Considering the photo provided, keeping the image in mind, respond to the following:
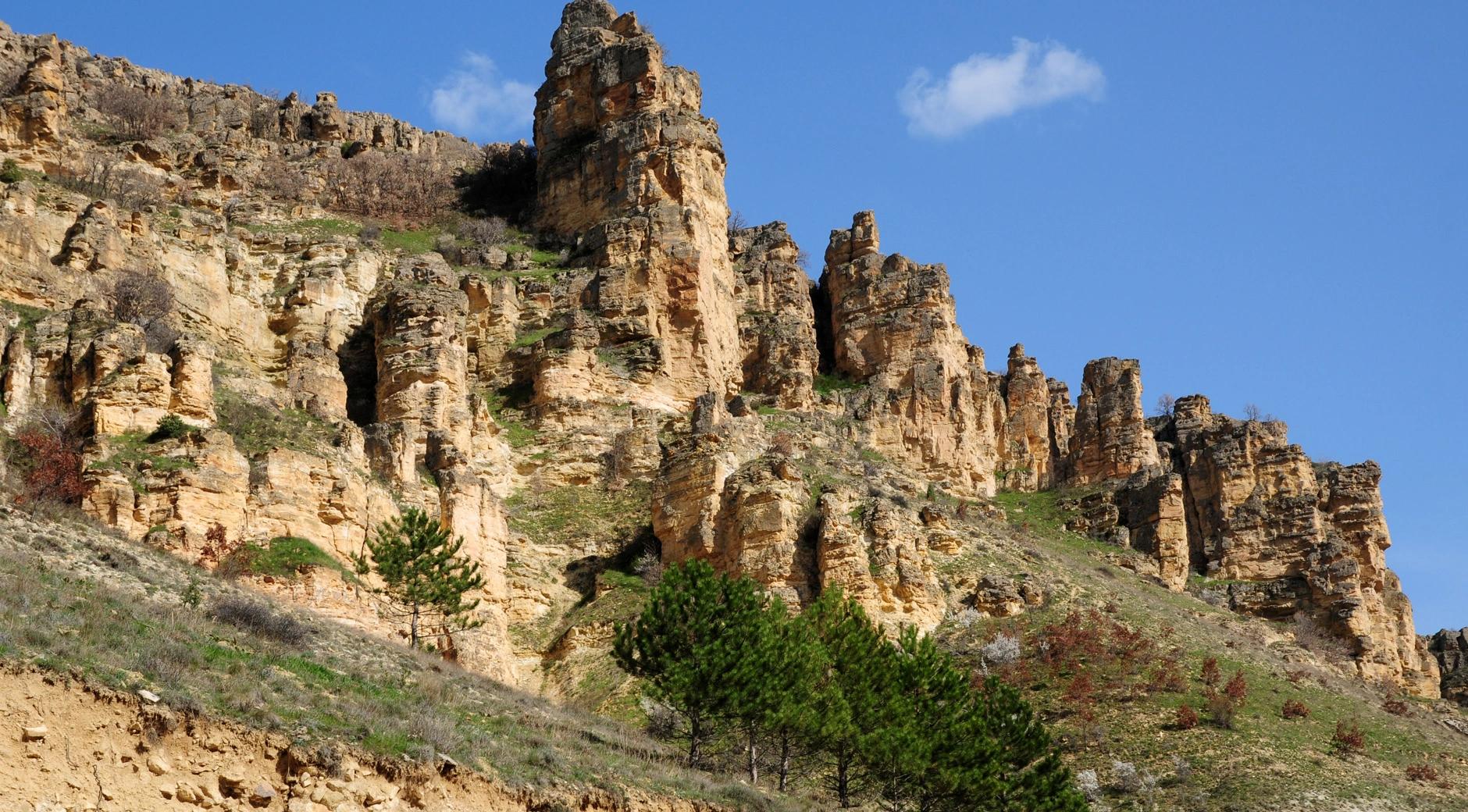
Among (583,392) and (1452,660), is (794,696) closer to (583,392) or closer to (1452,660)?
(583,392)

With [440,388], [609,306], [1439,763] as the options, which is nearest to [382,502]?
[440,388]

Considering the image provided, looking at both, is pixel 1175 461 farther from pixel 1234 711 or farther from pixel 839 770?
pixel 839 770

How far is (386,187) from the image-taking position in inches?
2955

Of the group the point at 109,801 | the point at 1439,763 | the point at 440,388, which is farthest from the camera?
the point at 440,388

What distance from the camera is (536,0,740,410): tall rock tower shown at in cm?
6060

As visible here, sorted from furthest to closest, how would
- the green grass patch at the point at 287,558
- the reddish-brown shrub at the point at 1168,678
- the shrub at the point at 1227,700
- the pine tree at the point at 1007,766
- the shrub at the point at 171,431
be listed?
the reddish-brown shrub at the point at 1168,678 < the shrub at the point at 1227,700 < the shrub at the point at 171,431 < the green grass patch at the point at 287,558 < the pine tree at the point at 1007,766

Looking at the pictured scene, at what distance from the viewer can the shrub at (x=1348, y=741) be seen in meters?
42.8

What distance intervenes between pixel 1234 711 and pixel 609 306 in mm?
28494

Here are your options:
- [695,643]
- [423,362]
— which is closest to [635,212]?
[423,362]

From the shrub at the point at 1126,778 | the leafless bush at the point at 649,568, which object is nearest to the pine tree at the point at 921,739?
the shrub at the point at 1126,778

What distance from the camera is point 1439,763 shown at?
43594 millimetres

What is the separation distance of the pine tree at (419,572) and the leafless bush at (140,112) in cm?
3326

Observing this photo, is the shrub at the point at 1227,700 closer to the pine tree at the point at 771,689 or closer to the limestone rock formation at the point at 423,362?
the pine tree at the point at 771,689

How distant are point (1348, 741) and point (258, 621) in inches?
1098
